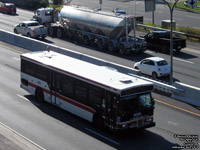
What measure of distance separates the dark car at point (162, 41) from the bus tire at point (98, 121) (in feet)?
69.9

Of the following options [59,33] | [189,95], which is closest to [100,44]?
[59,33]

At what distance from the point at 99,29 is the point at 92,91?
75.2 ft

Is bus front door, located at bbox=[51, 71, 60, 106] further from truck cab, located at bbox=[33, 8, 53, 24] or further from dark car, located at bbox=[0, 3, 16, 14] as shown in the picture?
dark car, located at bbox=[0, 3, 16, 14]

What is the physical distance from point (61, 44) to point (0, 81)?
632 inches

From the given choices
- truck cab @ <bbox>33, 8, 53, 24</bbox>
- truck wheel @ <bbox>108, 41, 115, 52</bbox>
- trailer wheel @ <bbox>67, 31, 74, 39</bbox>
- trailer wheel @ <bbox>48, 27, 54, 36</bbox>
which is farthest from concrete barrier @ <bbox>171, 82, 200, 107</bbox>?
truck cab @ <bbox>33, 8, 53, 24</bbox>

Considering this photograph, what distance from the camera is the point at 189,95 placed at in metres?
25.6

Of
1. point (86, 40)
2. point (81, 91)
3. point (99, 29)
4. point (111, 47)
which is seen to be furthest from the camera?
point (86, 40)

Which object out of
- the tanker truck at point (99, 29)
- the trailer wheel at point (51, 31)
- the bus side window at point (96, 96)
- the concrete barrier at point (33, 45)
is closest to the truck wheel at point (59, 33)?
the tanker truck at point (99, 29)

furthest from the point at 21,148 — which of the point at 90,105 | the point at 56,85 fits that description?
the point at 56,85

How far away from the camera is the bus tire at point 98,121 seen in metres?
20.0

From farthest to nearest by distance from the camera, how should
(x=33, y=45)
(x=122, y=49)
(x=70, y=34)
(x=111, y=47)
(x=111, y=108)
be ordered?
(x=70, y=34) < (x=111, y=47) < (x=122, y=49) < (x=33, y=45) < (x=111, y=108)

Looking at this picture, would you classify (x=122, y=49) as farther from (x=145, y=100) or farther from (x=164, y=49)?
(x=145, y=100)

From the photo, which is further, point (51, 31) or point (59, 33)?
point (51, 31)

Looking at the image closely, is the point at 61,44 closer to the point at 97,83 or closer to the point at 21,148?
the point at 97,83
